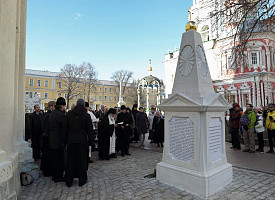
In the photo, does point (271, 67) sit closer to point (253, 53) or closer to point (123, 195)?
point (253, 53)

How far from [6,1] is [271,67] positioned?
1177 inches

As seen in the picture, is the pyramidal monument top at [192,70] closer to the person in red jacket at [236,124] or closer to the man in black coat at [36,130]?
the person in red jacket at [236,124]

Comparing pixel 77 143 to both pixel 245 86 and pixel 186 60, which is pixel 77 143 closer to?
pixel 186 60

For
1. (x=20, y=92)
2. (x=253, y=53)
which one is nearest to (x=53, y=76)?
(x=253, y=53)

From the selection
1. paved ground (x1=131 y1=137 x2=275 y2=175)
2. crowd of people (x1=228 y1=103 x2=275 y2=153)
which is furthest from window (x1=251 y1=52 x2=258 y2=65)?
paved ground (x1=131 y1=137 x2=275 y2=175)

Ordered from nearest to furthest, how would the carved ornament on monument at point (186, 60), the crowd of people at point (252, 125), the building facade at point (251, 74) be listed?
the carved ornament on monument at point (186, 60) < the crowd of people at point (252, 125) < the building facade at point (251, 74)

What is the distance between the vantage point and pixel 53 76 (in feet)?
171

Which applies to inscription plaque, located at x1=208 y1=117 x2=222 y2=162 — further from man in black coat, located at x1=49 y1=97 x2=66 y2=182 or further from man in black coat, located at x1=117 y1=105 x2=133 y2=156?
man in black coat, located at x1=117 y1=105 x2=133 y2=156

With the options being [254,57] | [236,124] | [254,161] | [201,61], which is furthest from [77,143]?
[254,57]

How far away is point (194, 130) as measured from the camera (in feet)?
13.3

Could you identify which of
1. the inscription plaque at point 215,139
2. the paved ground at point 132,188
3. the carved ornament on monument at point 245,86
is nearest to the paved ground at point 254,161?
the paved ground at point 132,188

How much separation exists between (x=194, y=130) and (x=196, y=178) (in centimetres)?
94

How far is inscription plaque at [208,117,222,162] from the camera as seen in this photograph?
4.13 meters

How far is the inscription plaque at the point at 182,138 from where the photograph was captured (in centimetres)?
412
